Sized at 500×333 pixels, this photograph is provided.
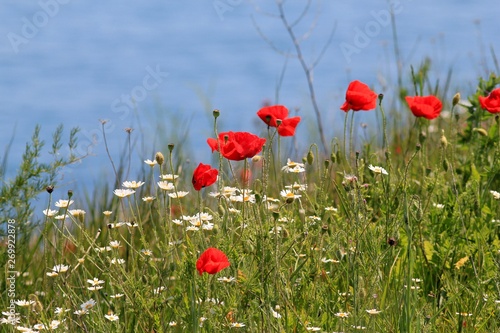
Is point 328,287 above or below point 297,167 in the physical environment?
below

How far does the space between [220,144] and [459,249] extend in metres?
1.35

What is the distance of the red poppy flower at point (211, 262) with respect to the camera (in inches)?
104

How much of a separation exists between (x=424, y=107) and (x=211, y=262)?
151cm

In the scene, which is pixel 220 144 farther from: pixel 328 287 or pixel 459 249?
pixel 459 249

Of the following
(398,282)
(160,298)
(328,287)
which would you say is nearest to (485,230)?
(398,282)

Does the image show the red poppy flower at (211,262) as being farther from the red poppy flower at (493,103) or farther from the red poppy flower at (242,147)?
the red poppy flower at (493,103)

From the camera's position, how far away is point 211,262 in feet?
8.71

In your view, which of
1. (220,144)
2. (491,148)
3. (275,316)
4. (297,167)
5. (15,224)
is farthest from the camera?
(491,148)

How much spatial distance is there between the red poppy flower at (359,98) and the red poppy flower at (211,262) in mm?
1123

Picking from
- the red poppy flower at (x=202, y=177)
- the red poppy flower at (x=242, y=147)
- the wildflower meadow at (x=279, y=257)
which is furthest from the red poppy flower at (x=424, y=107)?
the red poppy flower at (x=202, y=177)

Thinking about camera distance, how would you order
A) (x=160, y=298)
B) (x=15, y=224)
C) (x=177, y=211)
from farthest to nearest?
(x=177, y=211), (x=15, y=224), (x=160, y=298)

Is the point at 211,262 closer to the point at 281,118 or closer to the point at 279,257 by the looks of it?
the point at 279,257

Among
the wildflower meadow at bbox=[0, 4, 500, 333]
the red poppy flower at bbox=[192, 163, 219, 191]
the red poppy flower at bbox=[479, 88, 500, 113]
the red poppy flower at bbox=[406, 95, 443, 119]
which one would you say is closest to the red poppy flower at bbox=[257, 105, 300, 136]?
the wildflower meadow at bbox=[0, 4, 500, 333]

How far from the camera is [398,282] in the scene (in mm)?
3359
